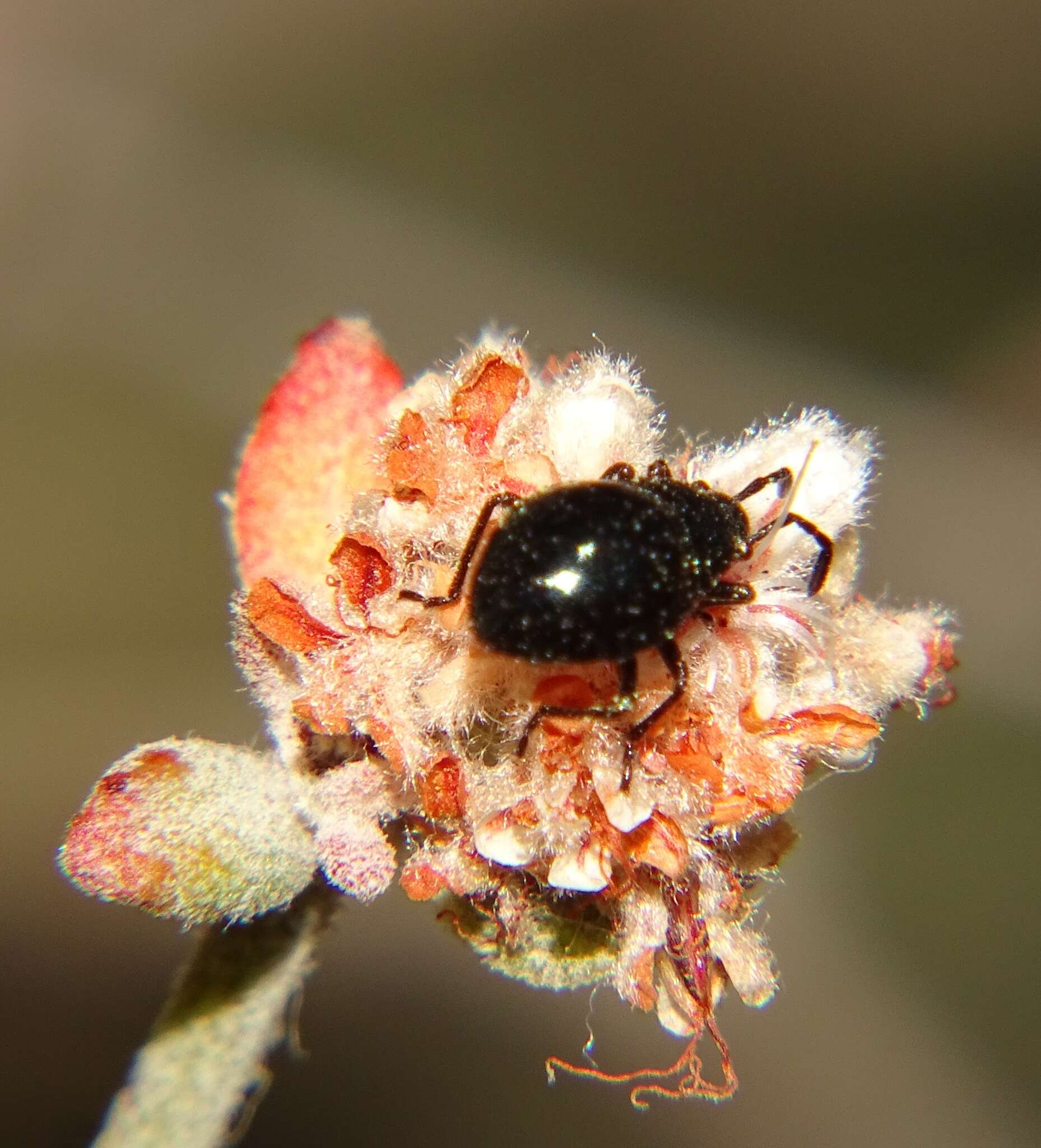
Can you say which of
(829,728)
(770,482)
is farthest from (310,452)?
(829,728)

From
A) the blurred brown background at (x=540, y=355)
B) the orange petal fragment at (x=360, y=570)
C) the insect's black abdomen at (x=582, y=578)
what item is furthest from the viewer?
the blurred brown background at (x=540, y=355)

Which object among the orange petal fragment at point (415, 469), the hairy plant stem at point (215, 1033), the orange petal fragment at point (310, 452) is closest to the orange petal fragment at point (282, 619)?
the orange petal fragment at point (310, 452)

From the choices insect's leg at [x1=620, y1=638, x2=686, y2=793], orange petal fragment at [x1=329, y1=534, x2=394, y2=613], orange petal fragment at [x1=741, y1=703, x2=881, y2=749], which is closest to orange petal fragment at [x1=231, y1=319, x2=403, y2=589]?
orange petal fragment at [x1=329, y1=534, x2=394, y2=613]

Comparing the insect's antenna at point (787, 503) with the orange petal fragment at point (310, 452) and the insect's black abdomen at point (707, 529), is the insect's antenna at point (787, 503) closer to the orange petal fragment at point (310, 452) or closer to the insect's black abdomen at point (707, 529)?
the insect's black abdomen at point (707, 529)

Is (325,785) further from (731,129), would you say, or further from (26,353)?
(731,129)

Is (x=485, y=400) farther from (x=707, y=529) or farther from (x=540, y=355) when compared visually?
(x=540, y=355)

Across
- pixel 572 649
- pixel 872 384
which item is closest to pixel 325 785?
pixel 572 649
